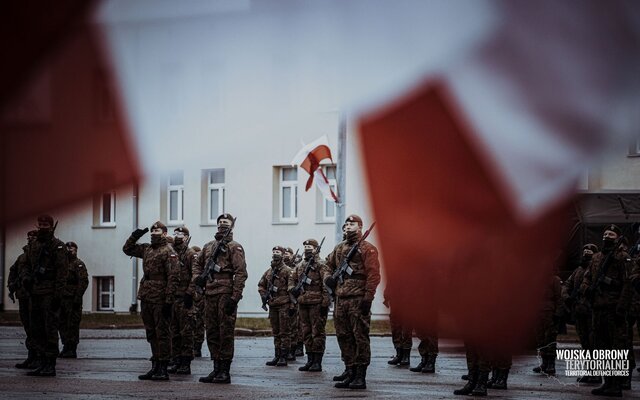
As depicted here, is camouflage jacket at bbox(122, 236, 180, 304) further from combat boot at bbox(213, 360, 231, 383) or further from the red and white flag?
the red and white flag

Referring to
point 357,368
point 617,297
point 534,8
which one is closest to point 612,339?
point 617,297

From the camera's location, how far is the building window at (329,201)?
361 cm

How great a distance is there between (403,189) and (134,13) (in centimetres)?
162

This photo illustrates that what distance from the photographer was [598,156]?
335 centimetres

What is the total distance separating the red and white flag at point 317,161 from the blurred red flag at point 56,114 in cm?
59

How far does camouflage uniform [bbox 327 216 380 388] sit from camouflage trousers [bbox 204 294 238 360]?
1.25m

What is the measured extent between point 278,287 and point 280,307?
0.42m

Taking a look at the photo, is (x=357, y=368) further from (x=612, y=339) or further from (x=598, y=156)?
(x=598, y=156)

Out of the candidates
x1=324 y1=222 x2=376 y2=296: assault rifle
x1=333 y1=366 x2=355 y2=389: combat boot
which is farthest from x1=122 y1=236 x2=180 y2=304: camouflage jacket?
x1=333 y1=366 x2=355 y2=389: combat boot

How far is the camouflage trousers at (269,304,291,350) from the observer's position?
55.9ft

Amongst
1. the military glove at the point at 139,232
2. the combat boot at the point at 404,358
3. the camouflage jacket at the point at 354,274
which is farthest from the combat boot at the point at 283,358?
the military glove at the point at 139,232

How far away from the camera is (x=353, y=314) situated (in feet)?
38.9

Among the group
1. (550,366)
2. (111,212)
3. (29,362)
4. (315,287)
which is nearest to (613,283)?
(550,366)

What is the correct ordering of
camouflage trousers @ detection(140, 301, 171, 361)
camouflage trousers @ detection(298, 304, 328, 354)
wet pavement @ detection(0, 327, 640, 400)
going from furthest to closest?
camouflage trousers @ detection(298, 304, 328, 354) → camouflage trousers @ detection(140, 301, 171, 361) → wet pavement @ detection(0, 327, 640, 400)
